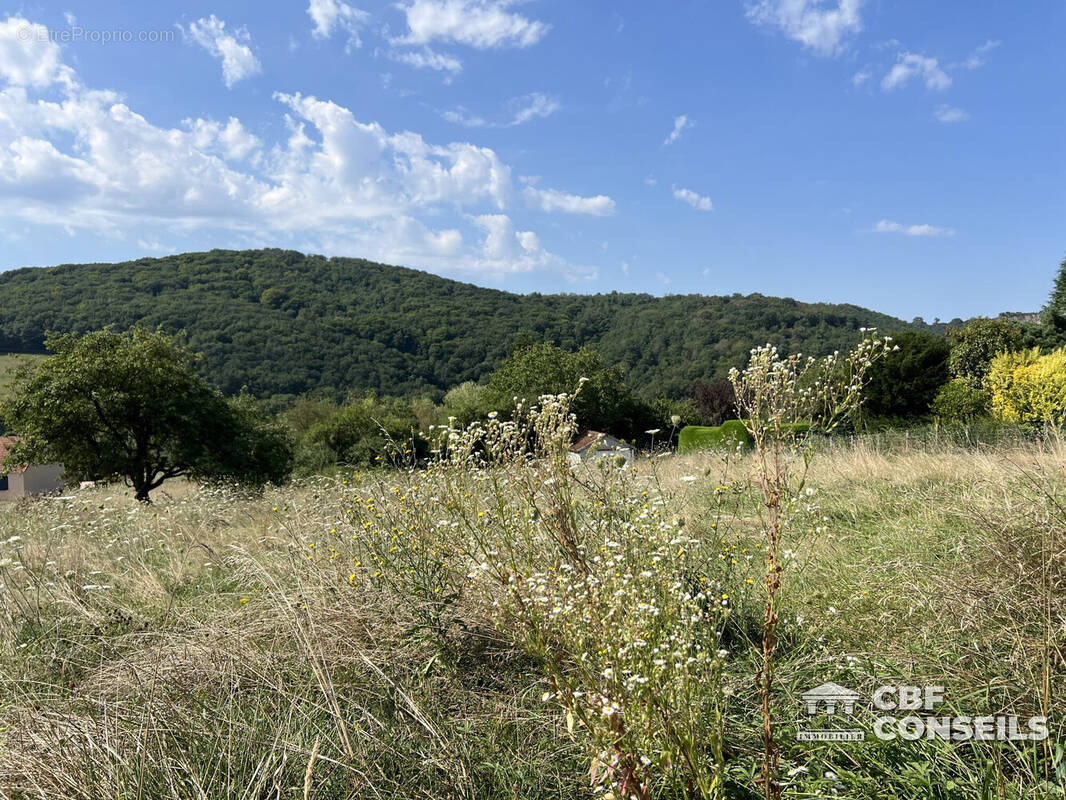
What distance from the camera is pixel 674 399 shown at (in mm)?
57656

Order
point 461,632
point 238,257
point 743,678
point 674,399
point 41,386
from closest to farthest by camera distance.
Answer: point 743,678
point 461,632
point 41,386
point 674,399
point 238,257

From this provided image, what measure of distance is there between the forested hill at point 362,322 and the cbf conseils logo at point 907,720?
5246 cm

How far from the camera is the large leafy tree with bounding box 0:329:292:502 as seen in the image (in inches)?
572

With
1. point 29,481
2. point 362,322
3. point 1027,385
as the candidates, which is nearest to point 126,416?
point 1027,385

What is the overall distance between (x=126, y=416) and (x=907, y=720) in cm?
1692

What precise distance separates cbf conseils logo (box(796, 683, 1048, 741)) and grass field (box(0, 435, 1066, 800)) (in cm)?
4

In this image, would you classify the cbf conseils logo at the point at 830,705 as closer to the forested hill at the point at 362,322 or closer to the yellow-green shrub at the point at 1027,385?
the yellow-green shrub at the point at 1027,385

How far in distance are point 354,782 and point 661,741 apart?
3.57 feet

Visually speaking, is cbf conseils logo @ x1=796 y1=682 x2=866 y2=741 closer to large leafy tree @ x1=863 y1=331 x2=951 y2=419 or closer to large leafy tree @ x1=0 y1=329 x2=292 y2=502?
large leafy tree @ x1=0 y1=329 x2=292 y2=502

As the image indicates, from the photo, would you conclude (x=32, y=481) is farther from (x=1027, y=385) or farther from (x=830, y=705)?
(x=1027, y=385)

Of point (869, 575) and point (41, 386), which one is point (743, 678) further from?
point (41, 386)

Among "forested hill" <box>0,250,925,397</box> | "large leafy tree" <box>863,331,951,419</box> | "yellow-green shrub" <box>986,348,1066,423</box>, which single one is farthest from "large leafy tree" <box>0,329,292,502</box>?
"forested hill" <box>0,250,925,397</box>

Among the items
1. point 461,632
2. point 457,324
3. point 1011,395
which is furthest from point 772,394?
point 457,324

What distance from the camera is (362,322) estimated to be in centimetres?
7162
